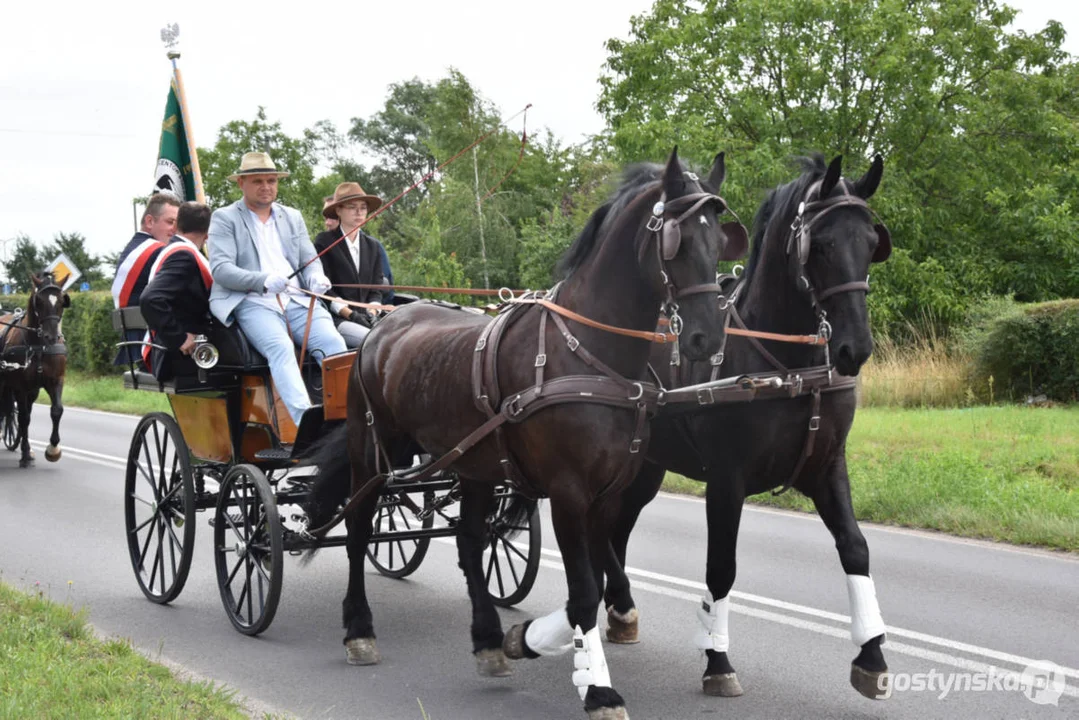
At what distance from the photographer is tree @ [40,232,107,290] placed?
63.8m

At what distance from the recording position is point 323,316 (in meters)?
7.06

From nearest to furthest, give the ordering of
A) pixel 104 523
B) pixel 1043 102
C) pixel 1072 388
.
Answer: pixel 104 523 < pixel 1072 388 < pixel 1043 102

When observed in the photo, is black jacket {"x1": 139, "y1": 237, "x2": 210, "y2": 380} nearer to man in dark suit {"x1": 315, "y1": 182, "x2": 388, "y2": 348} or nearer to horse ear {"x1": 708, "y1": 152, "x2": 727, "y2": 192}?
man in dark suit {"x1": 315, "y1": 182, "x2": 388, "y2": 348}

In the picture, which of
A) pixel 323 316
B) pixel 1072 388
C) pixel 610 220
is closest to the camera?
pixel 610 220

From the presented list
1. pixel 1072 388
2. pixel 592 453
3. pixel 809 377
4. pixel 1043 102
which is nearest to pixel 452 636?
pixel 592 453

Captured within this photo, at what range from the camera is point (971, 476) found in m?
9.41

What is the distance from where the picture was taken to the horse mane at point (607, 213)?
4.83 m

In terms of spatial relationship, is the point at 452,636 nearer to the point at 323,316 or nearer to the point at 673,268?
the point at 323,316

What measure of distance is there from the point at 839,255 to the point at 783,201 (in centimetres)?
57

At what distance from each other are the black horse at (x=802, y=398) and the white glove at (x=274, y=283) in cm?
248

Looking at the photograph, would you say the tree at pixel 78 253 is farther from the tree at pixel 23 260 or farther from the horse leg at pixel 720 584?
the horse leg at pixel 720 584

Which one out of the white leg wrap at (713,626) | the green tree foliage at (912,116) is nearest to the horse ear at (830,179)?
the white leg wrap at (713,626)

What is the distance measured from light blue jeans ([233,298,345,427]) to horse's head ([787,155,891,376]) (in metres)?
2.96

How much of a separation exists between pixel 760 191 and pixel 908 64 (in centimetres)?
384
